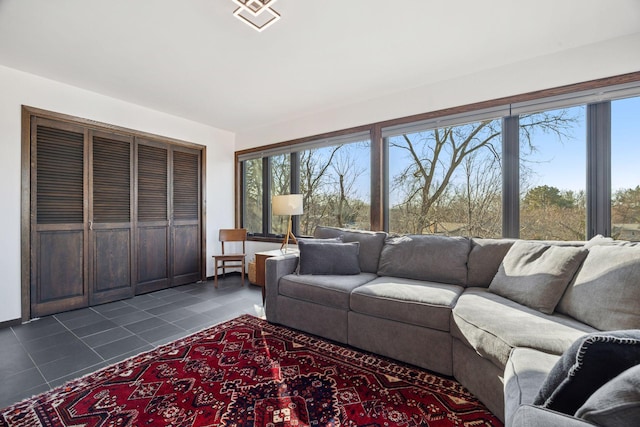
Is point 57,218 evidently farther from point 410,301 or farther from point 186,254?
point 410,301

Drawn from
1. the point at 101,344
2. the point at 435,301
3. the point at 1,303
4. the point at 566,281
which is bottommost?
the point at 101,344

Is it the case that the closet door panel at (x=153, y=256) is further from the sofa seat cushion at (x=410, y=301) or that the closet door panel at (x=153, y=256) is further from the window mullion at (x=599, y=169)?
the window mullion at (x=599, y=169)

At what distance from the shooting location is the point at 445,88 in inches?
120

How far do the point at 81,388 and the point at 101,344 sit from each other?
707mm

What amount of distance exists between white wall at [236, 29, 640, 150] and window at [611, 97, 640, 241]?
0.33 m

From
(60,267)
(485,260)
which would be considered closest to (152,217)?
(60,267)

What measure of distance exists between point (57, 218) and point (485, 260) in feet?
14.7

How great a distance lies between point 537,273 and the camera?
1878 millimetres

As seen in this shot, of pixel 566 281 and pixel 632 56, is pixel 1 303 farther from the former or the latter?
pixel 632 56

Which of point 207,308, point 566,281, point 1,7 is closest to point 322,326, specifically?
point 207,308

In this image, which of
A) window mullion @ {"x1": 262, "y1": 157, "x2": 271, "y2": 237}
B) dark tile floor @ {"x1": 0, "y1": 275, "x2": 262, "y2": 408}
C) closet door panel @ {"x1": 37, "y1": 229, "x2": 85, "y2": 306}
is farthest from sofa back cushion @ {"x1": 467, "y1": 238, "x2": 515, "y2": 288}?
closet door panel @ {"x1": 37, "y1": 229, "x2": 85, "y2": 306}

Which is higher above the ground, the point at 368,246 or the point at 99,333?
the point at 368,246

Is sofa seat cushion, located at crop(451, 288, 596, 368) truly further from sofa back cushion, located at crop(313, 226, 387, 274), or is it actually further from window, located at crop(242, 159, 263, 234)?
window, located at crop(242, 159, 263, 234)

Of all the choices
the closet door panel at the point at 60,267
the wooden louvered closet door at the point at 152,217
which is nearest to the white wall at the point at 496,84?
the wooden louvered closet door at the point at 152,217
